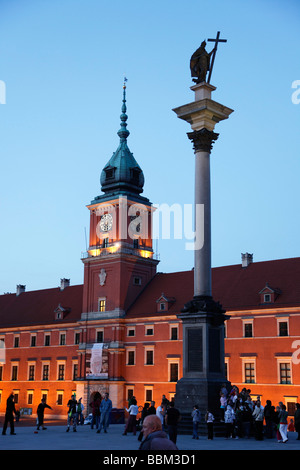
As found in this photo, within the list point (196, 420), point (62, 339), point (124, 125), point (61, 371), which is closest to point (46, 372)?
point (61, 371)

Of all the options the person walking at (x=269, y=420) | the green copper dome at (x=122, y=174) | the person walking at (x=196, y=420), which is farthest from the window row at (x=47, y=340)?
the person walking at (x=196, y=420)

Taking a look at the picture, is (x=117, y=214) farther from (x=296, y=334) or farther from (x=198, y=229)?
(x=198, y=229)

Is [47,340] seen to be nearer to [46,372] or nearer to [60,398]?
[46,372]

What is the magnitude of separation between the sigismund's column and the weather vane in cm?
63

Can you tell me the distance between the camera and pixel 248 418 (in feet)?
71.6

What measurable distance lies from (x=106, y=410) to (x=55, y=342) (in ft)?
144

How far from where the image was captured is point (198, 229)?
2425 cm

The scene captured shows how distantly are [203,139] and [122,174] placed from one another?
40.0 m

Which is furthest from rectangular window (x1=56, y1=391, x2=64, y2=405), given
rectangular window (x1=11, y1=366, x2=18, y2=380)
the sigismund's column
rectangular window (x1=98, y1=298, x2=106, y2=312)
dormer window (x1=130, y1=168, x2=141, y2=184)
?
the sigismund's column

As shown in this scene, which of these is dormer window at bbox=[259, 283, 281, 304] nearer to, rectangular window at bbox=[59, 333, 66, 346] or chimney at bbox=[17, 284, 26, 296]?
rectangular window at bbox=[59, 333, 66, 346]

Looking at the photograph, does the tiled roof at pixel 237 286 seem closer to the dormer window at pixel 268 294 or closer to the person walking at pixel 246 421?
the dormer window at pixel 268 294

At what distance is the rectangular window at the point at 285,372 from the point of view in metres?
45.4
